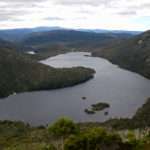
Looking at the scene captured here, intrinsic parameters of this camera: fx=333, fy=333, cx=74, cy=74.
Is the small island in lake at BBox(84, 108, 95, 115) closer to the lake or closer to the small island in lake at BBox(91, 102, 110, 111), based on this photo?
the lake

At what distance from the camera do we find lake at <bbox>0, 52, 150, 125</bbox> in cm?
9375

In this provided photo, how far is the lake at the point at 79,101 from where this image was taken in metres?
93.8

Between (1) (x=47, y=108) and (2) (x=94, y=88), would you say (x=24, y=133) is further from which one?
(2) (x=94, y=88)

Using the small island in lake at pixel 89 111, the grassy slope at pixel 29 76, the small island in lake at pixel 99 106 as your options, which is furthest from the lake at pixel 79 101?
the grassy slope at pixel 29 76

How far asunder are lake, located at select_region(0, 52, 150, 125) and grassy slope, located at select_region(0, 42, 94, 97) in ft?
17.7

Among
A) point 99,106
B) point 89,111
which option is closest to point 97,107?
point 99,106

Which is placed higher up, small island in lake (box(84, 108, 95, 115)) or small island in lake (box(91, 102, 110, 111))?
small island in lake (box(84, 108, 95, 115))

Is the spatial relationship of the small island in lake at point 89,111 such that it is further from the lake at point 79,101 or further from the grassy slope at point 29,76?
the grassy slope at point 29,76

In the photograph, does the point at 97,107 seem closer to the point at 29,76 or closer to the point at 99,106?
the point at 99,106

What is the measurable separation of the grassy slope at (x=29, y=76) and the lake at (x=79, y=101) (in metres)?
5.39

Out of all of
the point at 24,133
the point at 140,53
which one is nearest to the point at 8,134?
the point at 24,133

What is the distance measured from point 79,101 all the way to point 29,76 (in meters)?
37.9

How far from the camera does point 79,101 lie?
363 feet

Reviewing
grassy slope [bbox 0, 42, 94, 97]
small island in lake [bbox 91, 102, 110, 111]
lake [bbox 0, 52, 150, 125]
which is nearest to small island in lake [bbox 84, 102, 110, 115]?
small island in lake [bbox 91, 102, 110, 111]
